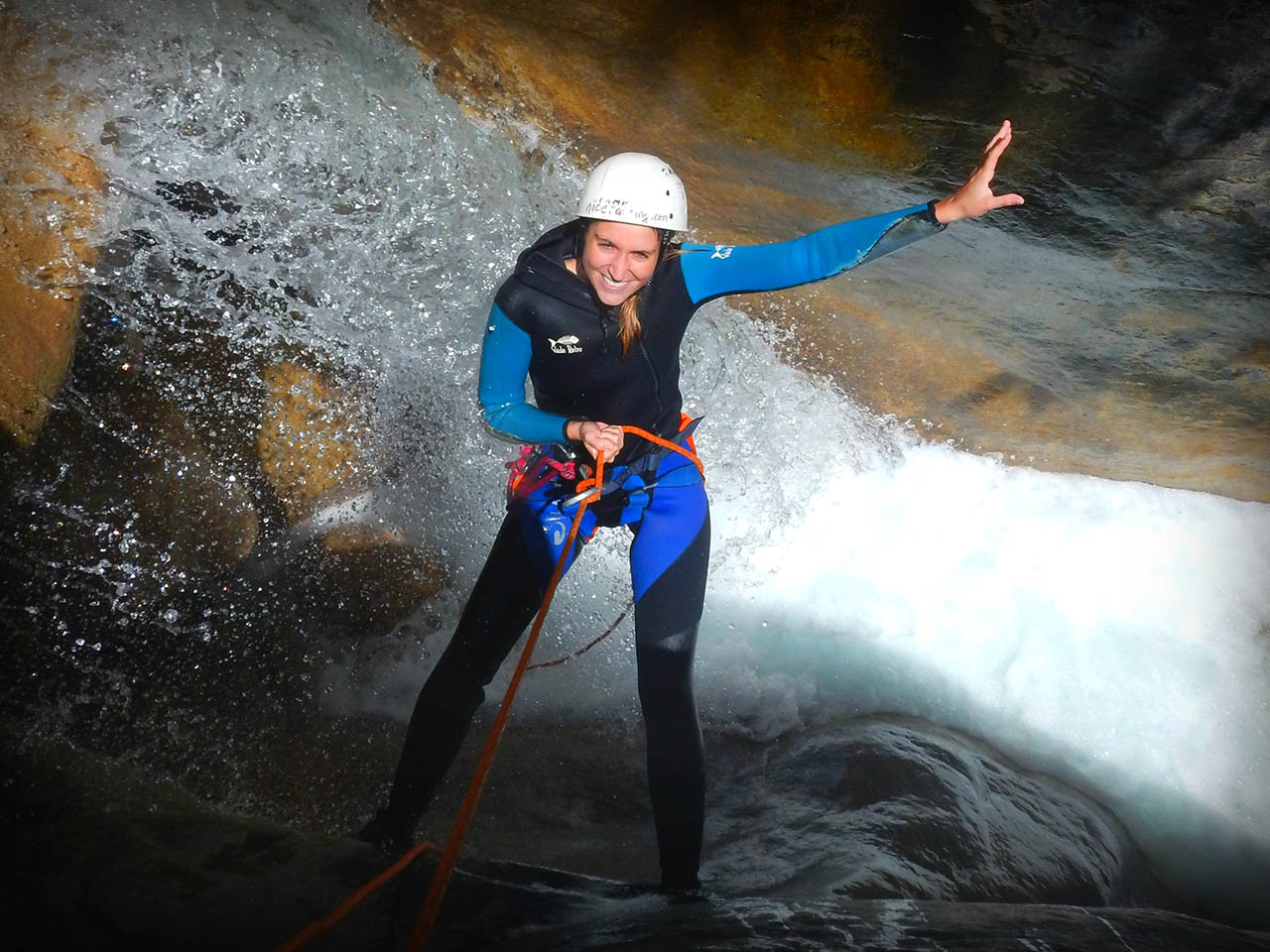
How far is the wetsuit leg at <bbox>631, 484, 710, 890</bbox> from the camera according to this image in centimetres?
233

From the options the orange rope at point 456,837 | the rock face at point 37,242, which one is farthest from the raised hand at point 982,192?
the rock face at point 37,242

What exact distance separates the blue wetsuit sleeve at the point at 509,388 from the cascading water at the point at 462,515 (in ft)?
3.84

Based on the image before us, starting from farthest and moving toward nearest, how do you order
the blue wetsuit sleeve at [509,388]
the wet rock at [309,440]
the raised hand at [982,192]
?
the wet rock at [309,440] → the blue wetsuit sleeve at [509,388] → the raised hand at [982,192]

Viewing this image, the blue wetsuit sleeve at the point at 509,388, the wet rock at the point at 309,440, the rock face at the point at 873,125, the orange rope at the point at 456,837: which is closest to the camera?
Result: the orange rope at the point at 456,837

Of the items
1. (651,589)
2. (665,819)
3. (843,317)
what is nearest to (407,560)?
(651,589)

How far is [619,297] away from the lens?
238cm

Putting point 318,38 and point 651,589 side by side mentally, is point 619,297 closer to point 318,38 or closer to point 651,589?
point 651,589

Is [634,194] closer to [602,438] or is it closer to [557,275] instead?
[557,275]

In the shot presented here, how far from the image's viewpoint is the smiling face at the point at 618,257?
231 centimetres

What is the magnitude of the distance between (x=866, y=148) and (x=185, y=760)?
10.3ft

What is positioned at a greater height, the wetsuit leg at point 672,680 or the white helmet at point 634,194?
the white helmet at point 634,194

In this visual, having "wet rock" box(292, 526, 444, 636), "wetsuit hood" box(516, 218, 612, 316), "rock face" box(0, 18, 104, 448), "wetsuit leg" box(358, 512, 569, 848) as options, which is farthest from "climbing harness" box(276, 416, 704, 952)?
"rock face" box(0, 18, 104, 448)

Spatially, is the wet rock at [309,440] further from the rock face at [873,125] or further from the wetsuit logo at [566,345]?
the wetsuit logo at [566,345]

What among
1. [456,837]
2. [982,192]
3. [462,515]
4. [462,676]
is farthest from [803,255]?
[462,515]
